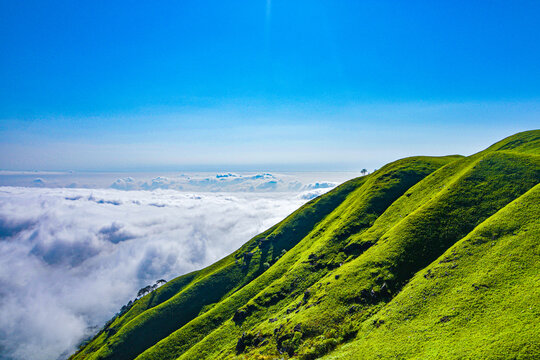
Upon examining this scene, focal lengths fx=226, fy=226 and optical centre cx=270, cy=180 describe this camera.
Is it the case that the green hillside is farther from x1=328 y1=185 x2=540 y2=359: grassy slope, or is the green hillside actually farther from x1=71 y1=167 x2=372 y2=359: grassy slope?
x1=71 y1=167 x2=372 y2=359: grassy slope

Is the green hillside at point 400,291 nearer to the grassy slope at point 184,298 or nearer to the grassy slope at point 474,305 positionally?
the grassy slope at point 474,305

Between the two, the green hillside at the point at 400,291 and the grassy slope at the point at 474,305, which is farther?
the green hillside at the point at 400,291

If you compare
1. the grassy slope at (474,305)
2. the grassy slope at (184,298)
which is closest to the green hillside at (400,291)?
the grassy slope at (474,305)

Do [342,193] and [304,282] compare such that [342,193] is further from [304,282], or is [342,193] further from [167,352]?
[167,352]

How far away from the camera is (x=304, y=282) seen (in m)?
99.1

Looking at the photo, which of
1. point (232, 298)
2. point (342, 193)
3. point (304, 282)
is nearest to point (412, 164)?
point (342, 193)

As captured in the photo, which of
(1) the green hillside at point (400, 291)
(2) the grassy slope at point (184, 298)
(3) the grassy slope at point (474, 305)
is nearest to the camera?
(3) the grassy slope at point (474, 305)

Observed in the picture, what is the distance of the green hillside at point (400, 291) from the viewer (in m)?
42.0

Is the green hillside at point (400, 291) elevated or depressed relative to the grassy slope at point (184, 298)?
elevated

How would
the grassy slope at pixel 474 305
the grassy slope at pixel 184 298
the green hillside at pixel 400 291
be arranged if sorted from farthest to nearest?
the grassy slope at pixel 184 298 → the green hillside at pixel 400 291 → the grassy slope at pixel 474 305

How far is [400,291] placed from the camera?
6172 centimetres

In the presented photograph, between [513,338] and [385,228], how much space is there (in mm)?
69195

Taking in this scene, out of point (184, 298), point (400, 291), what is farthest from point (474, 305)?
point (184, 298)

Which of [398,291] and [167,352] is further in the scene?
[167,352]
